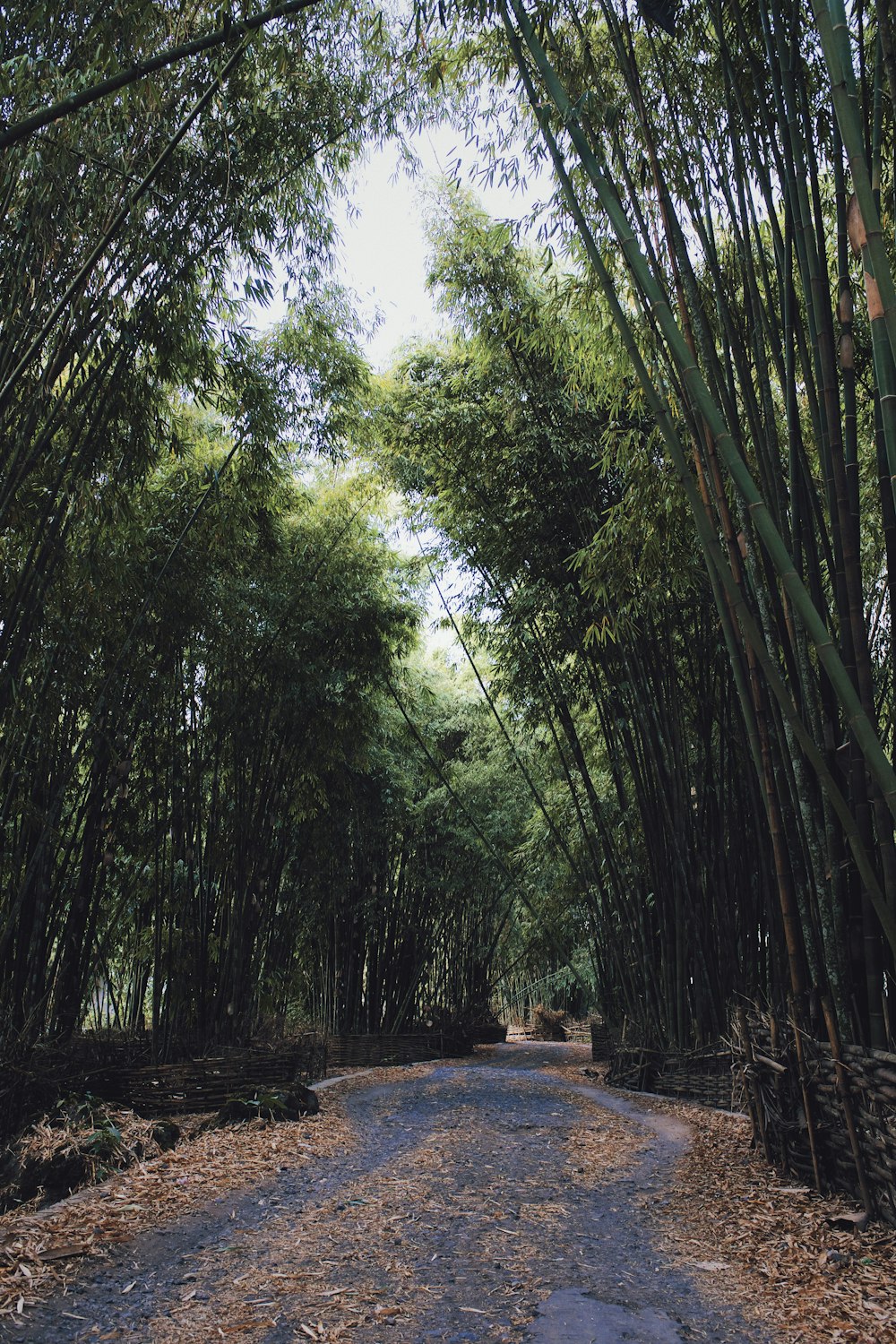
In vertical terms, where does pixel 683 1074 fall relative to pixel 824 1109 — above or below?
below

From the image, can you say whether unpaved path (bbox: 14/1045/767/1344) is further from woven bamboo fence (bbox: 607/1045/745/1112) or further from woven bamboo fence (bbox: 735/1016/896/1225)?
woven bamboo fence (bbox: 607/1045/745/1112)

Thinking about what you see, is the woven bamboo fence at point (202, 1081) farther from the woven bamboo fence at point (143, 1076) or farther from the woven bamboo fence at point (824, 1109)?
the woven bamboo fence at point (824, 1109)

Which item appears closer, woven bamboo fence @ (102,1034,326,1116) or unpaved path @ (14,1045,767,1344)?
unpaved path @ (14,1045,767,1344)

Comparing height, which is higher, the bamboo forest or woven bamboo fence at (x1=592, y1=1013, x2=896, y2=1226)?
the bamboo forest

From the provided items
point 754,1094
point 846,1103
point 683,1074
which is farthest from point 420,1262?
point 683,1074

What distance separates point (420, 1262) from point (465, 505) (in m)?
3.82

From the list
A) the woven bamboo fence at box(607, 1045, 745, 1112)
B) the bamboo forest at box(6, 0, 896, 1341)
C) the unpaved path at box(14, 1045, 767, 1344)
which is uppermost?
the bamboo forest at box(6, 0, 896, 1341)

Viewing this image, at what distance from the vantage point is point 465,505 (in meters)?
5.03

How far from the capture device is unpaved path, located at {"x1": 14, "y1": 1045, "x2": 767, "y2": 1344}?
1660 mm

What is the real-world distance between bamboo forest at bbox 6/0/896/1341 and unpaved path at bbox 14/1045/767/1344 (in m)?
0.11

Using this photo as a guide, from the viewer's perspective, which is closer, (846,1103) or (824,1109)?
(846,1103)

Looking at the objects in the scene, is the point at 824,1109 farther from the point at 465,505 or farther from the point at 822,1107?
the point at 465,505

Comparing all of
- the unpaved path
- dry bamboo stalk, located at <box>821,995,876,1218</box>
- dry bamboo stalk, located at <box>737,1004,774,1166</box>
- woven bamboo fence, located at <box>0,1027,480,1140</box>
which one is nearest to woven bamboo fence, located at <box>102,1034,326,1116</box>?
woven bamboo fence, located at <box>0,1027,480,1140</box>

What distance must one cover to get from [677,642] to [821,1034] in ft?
8.33
